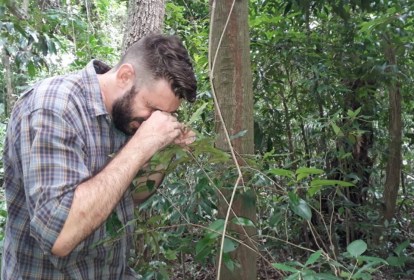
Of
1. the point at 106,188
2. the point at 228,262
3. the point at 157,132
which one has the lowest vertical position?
the point at 228,262

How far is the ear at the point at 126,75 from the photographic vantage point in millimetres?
1695

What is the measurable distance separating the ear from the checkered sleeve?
306 mm

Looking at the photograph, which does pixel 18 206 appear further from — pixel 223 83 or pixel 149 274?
pixel 223 83

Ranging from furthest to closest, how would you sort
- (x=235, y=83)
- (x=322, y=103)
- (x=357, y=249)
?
(x=322, y=103) < (x=235, y=83) < (x=357, y=249)

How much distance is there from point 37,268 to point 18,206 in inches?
8.7

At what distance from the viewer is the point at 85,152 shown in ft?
5.06

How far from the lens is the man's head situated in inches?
66.1

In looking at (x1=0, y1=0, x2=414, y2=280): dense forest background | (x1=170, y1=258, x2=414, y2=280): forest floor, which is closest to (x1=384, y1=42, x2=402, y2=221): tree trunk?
(x1=0, y1=0, x2=414, y2=280): dense forest background

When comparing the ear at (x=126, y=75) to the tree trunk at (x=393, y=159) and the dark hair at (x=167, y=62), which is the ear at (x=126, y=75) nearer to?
the dark hair at (x=167, y=62)

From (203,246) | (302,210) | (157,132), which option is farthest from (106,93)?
(302,210)

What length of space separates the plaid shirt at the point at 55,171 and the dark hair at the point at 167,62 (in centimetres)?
18

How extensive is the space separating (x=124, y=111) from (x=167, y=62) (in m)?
0.23

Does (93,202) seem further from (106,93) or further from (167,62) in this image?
(167,62)

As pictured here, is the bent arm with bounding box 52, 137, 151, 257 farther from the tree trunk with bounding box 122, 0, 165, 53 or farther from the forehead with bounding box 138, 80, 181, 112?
the tree trunk with bounding box 122, 0, 165, 53
